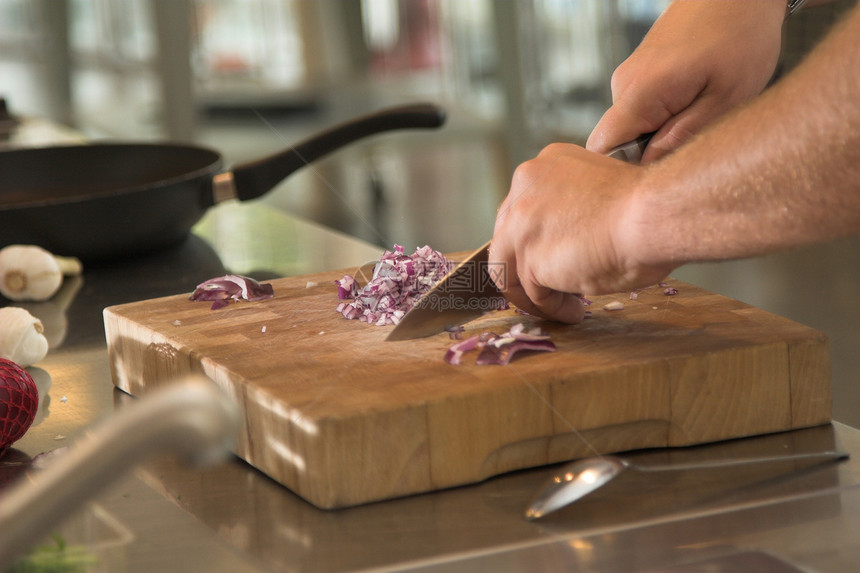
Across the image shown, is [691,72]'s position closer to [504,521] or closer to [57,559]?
[504,521]

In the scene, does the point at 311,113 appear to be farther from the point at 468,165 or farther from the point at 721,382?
the point at 721,382

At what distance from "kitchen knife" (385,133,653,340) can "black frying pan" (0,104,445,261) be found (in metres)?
0.59

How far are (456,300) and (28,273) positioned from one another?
2.28 ft

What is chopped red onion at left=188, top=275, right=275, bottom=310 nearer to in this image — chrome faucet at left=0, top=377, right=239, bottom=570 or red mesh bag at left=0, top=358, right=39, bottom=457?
red mesh bag at left=0, top=358, right=39, bottom=457

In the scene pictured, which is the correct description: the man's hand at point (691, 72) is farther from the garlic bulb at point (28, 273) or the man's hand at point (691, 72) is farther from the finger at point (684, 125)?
the garlic bulb at point (28, 273)

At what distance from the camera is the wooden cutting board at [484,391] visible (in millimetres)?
778

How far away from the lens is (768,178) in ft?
2.29

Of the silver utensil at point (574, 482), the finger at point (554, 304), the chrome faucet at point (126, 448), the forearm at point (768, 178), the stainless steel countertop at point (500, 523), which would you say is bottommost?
the stainless steel countertop at point (500, 523)

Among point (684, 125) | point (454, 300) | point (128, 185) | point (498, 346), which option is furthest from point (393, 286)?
point (128, 185)

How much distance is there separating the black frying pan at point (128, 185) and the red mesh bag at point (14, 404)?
1.71 ft

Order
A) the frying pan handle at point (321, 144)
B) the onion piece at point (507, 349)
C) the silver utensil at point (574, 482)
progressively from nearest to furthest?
the silver utensil at point (574, 482) → the onion piece at point (507, 349) → the frying pan handle at point (321, 144)

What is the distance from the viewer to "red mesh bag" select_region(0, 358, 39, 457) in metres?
0.86

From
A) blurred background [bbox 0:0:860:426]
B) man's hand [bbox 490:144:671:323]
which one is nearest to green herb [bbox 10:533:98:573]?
man's hand [bbox 490:144:671:323]

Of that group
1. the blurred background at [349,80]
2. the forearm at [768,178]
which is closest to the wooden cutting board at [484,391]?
the forearm at [768,178]
